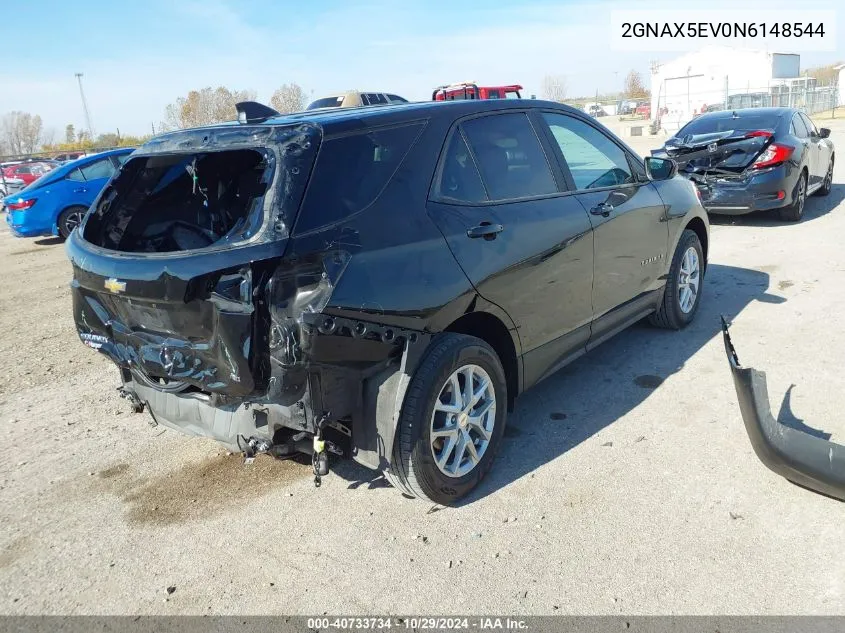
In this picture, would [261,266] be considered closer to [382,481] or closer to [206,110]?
[382,481]

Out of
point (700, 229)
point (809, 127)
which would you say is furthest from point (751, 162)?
point (700, 229)

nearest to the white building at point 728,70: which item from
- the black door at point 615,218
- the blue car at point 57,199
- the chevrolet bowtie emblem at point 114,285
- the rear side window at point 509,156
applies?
the blue car at point 57,199

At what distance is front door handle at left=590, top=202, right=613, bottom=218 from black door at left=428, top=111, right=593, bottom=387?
15 centimetres

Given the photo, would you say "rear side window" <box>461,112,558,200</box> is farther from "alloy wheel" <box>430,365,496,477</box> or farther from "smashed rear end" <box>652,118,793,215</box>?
"smashed rear end" <box>652,118,793,215</box>

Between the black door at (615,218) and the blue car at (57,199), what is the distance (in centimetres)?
1057

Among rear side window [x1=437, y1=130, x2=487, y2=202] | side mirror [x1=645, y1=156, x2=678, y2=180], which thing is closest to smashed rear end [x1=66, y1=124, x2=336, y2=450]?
rear side window [x1=437, y1=130, x2=487, y2=202]

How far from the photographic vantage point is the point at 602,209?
4.20m

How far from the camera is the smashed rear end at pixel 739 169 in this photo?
8859 mm

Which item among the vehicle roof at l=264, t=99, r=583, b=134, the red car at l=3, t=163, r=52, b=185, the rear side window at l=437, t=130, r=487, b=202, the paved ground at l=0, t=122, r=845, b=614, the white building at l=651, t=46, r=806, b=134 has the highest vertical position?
the white building at l=651, t=46, r=806, b=134

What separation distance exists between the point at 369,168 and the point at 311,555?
1769 mm

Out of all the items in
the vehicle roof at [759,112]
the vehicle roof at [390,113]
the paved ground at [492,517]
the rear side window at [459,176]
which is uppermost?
the vehicle roof at [390,113]

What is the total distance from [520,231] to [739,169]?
22.3ft

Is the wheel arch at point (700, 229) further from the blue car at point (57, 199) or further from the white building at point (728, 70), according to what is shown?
the white building at point (728, 70)

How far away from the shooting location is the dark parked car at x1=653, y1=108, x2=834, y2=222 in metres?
8.87
